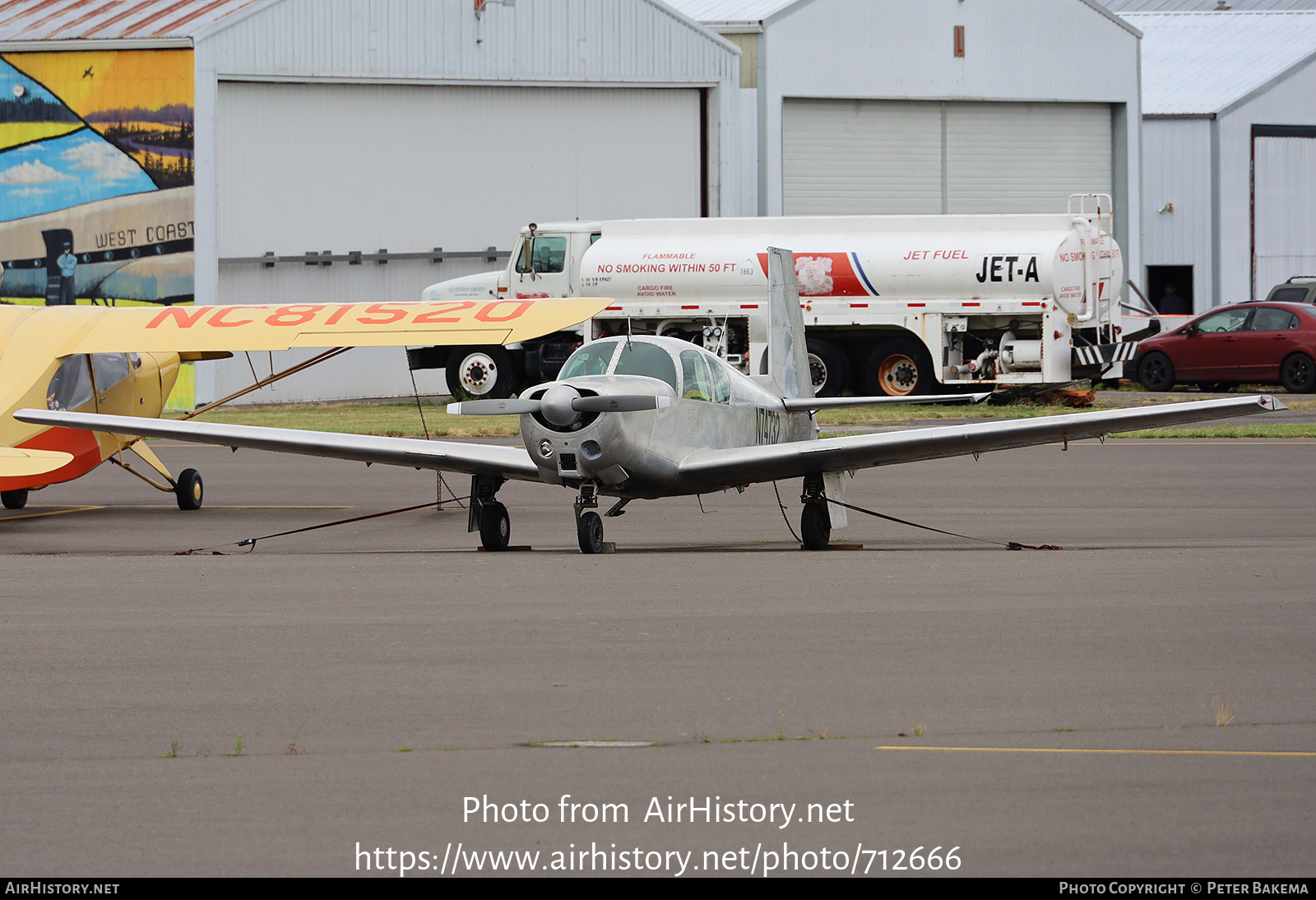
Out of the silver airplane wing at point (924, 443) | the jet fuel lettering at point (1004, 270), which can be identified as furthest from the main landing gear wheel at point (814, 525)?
the jet fuel lettering at point (1004, 270)

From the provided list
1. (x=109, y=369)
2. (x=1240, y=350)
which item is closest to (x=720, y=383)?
(x=109, y=369)

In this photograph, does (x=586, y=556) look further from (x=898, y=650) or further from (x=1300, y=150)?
(x=1300, y=150)

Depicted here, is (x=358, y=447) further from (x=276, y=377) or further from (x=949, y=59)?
(x=949, y=59)

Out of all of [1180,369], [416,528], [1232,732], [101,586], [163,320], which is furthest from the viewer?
[1180,369]

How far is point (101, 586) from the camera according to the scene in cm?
1190

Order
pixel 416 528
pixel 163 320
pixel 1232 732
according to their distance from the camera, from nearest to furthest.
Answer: pixel 1232 732 → pixel 416 528 → pixel 163 320

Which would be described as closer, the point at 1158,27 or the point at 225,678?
the point at 225,678

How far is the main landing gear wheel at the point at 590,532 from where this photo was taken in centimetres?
1379

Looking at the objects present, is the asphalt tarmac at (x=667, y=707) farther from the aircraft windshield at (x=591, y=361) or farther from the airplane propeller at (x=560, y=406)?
the aircraft windshield at (x=591, y=361)

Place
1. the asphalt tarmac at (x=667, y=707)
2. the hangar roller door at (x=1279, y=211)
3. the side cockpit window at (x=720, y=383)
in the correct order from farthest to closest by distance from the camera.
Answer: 1. the hangar roller door at (x=1279, y=211)
2. the side cockpit window at (x=720, y=383)
3. the asphalt tarmac at (x=667, y=707)

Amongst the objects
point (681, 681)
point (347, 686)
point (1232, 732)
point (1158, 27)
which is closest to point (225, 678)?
point (347, 686)

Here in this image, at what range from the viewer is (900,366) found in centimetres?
3225

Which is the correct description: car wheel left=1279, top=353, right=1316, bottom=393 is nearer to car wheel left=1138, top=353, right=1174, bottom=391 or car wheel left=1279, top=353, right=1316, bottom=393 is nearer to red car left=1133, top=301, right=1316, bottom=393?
red car left=1133, top=301, right=1316, bottom=393

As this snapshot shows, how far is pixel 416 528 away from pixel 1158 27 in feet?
160
